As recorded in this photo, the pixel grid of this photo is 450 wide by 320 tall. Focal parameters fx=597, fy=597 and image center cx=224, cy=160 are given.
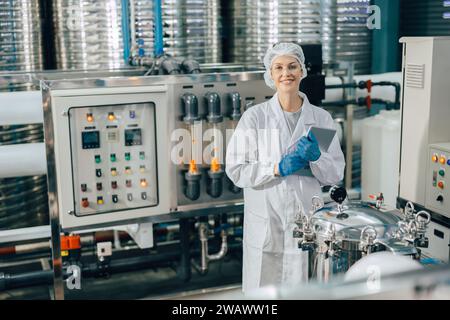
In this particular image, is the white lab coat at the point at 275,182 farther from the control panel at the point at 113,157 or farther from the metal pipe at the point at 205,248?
the metal pipe at the point at 205,248

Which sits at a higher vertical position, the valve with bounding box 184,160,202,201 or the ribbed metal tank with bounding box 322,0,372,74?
the ribbed metal tank with bounding box 322,0,372,74

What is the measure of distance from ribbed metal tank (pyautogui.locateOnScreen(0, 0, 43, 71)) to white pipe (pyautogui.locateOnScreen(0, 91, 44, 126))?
40.3 inches

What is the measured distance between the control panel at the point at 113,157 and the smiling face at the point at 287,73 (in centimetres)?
88

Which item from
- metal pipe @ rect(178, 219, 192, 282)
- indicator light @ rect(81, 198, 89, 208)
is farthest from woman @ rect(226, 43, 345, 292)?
metal pipe @ rect(178, 219, 192, 282)

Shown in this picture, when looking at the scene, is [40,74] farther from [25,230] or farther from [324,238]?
[324,238]

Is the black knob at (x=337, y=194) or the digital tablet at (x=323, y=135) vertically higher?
the digital tablet at (x=323, y=135)

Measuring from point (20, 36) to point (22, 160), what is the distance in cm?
131

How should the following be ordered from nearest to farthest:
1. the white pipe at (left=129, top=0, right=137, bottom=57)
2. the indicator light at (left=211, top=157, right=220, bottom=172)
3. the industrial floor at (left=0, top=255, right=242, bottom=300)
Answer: the indicator light at (left=211, top=157, right=220, bottom=172)
the industrial floor at (left=0, top=255, right=242, bottom=300)
the white pipe at (left=129, top=0, right=137, bottom=57)

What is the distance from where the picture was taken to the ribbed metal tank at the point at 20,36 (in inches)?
168

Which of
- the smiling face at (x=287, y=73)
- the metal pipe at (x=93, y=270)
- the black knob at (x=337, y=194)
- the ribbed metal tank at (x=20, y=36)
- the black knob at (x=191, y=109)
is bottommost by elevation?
the metal pipe at (x=93, y=270)

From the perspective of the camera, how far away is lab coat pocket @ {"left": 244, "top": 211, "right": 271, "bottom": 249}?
2.92 metres

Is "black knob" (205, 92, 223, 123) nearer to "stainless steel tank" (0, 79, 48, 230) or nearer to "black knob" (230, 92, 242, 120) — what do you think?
"black knob" (230, 92, 242, 120)

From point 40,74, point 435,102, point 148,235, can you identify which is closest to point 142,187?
point 148,235

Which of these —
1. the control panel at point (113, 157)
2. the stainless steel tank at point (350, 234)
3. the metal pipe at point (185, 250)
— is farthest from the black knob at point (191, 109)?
the stainless steel tank at point (350, 234)
